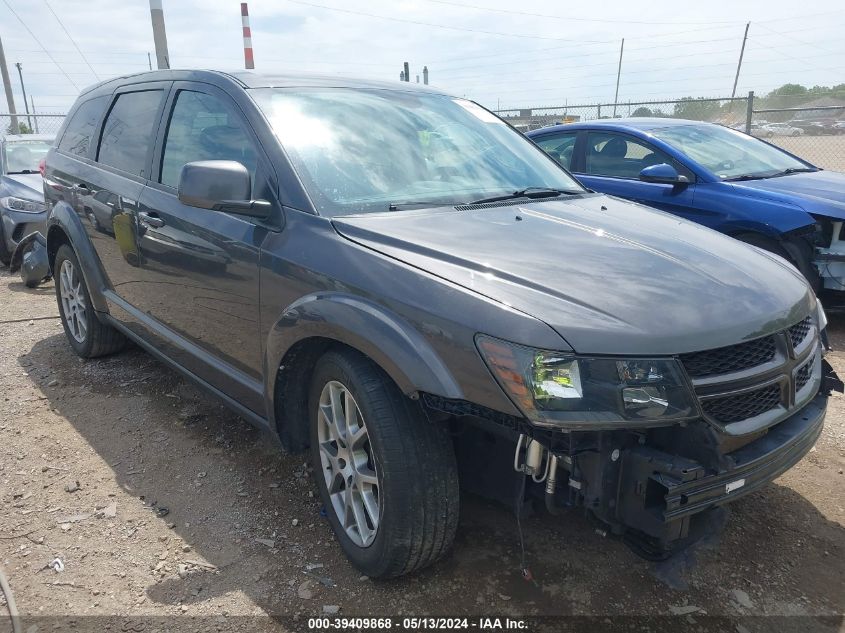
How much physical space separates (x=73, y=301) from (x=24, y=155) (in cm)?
571

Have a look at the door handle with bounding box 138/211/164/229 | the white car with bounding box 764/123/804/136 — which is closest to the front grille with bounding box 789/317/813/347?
the door handle with bounding box 138/211/164/229

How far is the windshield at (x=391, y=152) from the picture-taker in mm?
2699

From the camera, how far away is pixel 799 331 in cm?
235

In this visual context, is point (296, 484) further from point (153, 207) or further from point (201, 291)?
point (153, 207)

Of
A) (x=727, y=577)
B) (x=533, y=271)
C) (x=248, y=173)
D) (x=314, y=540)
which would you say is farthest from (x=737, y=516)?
(x=248, y=173)

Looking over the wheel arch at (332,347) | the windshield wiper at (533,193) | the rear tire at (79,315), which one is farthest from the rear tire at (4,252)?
the windshield wiper at (533,193)

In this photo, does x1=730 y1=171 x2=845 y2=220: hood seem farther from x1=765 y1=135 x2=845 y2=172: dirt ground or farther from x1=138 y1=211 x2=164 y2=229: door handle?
x1=765 y1=135 x2=845 y2=172: dirt ground

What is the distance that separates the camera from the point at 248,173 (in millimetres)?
2670

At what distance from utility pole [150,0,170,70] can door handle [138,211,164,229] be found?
7.85m

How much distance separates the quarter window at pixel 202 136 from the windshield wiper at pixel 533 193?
3.41 ft

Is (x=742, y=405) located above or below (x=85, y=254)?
Result: above

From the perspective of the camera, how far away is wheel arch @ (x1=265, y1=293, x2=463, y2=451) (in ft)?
6.73

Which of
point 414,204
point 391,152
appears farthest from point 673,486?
point 391,152

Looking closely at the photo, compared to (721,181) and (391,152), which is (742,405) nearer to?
(391,152)
